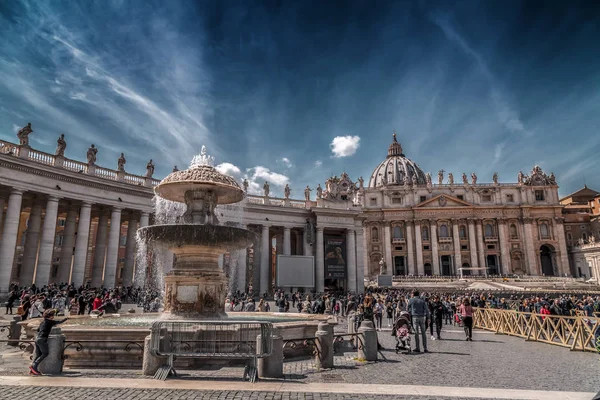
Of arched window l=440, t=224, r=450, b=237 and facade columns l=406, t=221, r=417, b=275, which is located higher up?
arched window l=440, t=224, r=450, b=237

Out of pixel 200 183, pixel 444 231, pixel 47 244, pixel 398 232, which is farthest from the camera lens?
pixel 398 232

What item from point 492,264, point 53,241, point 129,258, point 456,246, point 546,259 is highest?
point 456,246

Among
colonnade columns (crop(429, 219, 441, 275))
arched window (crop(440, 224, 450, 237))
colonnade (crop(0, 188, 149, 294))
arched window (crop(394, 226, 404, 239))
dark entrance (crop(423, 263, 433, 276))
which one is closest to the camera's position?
colonnade (crop(0, 188, 149, 294))

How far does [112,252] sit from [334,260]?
859 inches

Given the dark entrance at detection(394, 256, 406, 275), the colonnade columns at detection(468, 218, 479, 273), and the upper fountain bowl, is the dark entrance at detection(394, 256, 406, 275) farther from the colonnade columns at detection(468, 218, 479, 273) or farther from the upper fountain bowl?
the upper fountain bowl

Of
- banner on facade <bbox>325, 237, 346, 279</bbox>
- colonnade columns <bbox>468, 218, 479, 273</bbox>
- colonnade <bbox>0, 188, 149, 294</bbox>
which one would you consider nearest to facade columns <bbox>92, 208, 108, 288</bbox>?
colonnade <bbox>0, 188, 149, 294</bbox>

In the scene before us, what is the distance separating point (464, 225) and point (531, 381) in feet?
302

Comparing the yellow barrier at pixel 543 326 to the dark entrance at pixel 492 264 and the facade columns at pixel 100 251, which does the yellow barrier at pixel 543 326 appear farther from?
the dark entrance at pixel 492 264

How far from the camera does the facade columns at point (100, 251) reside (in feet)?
109

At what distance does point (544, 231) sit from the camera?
9150cm

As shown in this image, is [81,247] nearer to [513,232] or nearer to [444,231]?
A: [444,231]

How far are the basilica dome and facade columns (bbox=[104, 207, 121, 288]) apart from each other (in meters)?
102

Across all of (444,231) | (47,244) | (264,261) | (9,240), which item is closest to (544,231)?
(444,231)

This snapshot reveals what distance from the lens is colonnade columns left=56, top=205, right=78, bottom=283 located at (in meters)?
31.1
